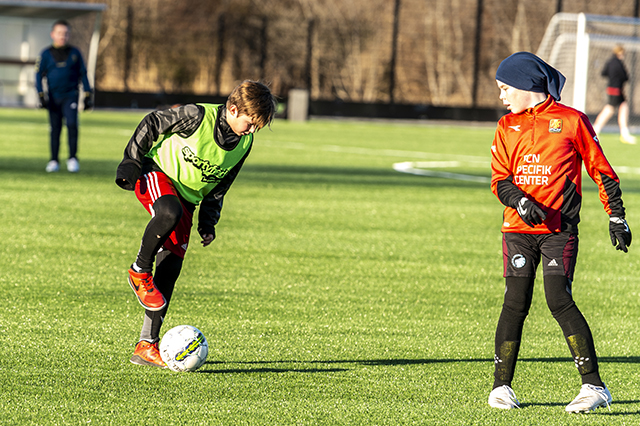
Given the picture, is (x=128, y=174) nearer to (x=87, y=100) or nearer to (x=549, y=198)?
(x=549, y=198)

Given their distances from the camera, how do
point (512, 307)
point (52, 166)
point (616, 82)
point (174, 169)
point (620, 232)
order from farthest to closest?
point (616, 82) → point (52, 166) → point (174, 169) → point (512, 307) → point (620, 232)

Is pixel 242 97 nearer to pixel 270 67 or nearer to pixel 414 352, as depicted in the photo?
pixel 414 352

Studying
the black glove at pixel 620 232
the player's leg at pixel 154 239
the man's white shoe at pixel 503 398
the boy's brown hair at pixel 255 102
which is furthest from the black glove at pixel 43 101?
the black glove at pixel 620 232

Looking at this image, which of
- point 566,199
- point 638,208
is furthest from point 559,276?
point 638,208

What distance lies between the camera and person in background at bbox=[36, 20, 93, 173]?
13742 millimetres

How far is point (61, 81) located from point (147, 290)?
972 centimetres

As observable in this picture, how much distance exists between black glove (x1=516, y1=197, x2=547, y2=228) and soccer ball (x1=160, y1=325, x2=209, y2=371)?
1761 millimetres

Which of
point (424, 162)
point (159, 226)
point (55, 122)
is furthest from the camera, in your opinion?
point (424, 162)

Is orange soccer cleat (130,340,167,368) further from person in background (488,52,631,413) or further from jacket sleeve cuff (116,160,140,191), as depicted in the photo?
person in background (488,52,631,413)

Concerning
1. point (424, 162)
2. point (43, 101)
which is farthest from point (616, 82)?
point (43, 101)

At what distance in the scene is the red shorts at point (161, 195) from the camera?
488 centimetres

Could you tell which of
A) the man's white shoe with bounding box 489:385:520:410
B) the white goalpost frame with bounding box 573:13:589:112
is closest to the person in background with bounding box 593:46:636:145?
the white goalpost frame with bounding box 573:13:589:112

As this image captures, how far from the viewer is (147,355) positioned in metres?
4.93

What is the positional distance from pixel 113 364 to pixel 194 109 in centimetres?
139
